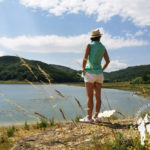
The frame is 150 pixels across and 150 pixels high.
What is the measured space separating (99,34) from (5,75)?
327ft

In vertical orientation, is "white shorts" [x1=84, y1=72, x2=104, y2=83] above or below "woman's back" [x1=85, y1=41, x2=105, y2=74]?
below

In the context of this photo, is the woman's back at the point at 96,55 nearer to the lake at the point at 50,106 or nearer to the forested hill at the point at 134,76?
the forested hill at the point at 134,76

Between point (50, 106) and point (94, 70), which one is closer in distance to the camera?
point (50, 106)

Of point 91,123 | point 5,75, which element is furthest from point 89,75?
point 5,75

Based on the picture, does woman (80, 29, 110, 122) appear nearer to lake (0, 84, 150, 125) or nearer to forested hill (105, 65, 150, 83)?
lake (0, 84, 150, 125)

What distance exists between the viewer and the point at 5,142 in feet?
12.6

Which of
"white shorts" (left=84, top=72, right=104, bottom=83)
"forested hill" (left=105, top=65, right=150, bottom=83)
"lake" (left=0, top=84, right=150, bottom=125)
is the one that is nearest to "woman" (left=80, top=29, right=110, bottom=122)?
"white shorts" (left=84, top=72, right=104, bottom=83)

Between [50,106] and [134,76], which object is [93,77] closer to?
[50,106]

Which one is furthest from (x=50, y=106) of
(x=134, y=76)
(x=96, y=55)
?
(x=134, y=76)

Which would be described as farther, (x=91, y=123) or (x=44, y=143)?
(x=91, y=123)

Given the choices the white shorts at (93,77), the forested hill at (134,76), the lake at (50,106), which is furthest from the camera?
the white shorts at (93,77)

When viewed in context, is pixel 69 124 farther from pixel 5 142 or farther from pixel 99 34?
pixel 99 34

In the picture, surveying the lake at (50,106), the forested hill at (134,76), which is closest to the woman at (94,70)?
the lake at (50,106)

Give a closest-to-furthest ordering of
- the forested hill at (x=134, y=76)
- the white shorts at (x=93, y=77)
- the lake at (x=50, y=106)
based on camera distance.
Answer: the lake at (x=50, y=106)
the forested hill at (x=134, y=76)
the white shorts at (x=93, y=77)
